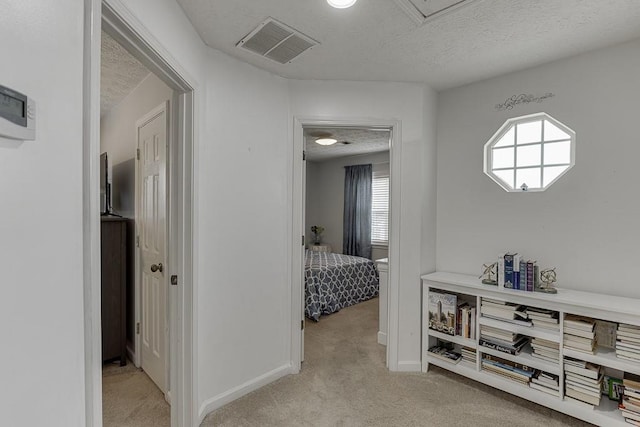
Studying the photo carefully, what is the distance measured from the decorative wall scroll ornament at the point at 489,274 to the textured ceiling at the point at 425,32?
59.5 inches

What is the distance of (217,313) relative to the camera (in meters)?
2.09

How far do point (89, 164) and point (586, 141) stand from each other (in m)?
2.80

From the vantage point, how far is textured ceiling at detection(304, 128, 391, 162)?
4.51m

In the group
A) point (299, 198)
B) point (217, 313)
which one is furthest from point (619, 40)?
point (217, 313)

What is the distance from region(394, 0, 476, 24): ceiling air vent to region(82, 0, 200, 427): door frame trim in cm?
122

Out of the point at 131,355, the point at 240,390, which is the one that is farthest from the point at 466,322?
the point at 131,355

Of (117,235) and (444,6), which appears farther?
(117,235)

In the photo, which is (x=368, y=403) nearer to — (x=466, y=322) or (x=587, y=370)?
(x=466, y=322)

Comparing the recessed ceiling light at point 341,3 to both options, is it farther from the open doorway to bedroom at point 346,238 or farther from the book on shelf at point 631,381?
the book on shelf at point 631,381

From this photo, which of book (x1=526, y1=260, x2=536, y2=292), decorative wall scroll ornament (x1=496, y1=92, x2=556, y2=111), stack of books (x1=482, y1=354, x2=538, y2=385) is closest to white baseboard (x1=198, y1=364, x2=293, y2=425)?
stack of books (x1=482, y1=354, x2=538, y2=385)

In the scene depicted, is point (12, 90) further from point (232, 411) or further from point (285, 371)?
point (285, 371)

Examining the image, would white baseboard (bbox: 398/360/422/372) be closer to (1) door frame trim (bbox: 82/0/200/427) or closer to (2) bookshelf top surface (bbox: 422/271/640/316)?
(2) bookshelf top surface (bbox: 422/271/640/316)

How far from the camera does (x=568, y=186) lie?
2221 mm

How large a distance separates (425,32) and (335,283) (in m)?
3.16
